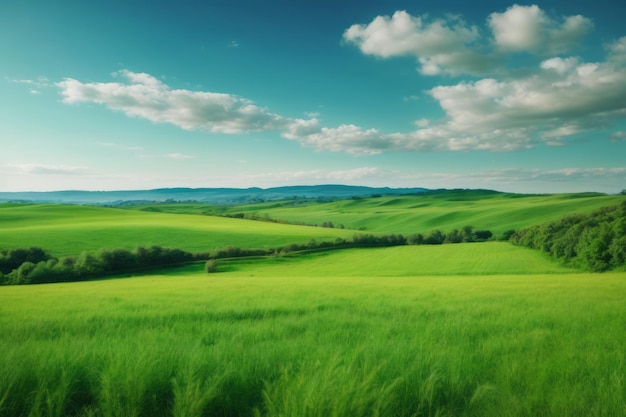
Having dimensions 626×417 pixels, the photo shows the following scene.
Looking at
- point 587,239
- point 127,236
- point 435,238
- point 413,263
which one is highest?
point 587,239

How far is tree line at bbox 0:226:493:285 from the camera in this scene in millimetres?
41844

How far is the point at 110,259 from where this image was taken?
4856 cm

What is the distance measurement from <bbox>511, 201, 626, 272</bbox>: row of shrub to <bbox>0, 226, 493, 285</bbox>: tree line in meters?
28.5

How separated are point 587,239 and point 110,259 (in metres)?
64.1

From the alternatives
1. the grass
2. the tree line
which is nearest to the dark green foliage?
the tree line

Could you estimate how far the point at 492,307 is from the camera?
8.47 metres

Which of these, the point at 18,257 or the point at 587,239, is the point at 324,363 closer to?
the point at 587,239

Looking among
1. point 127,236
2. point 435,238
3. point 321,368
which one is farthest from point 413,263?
point 127,236

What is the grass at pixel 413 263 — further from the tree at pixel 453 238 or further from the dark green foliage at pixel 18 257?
the dark green foliage at pixel 18 257

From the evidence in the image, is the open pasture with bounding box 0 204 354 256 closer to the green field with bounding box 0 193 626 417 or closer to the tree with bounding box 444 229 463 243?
the tree with bounding box 444 229 463 243

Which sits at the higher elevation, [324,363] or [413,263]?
[324,363]

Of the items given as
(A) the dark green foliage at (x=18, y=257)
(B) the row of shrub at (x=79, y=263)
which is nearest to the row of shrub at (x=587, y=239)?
(B) the row of shrub at (x=79, y=263)

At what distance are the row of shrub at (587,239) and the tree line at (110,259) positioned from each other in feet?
93.5

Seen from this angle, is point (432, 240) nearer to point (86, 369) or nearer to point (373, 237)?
point (373, 237)
